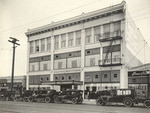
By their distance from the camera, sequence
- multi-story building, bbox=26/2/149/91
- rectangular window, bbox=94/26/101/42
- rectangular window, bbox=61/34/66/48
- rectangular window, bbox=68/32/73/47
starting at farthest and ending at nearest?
1. rectangular window, bbox=61/34/66/48
2. rectangular window, bbox=68/32/73/47
3. rectangular window, bbox=94/26/101/42
4. multi-story building, bbox=26/2/149/91

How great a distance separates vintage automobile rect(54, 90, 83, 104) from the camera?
2655 centimetres

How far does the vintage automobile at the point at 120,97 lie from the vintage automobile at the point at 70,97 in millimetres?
3232

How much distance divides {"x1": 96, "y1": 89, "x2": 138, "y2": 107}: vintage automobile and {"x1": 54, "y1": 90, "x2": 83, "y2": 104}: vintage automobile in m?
3.23

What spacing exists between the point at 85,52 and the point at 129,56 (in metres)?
7.40

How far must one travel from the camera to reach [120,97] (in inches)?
893

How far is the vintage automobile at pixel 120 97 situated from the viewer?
22.0 metres

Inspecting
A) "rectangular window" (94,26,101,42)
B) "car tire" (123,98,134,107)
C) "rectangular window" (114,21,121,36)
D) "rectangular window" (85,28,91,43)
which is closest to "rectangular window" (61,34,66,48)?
"rectangular window" (85,28,91,43)

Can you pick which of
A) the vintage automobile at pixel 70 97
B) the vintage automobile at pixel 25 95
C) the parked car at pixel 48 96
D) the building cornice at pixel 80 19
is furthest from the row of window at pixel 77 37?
the parked car at pixel 48 96

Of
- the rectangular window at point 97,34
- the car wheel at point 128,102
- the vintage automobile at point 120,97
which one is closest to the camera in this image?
the car wheel at point 128,102

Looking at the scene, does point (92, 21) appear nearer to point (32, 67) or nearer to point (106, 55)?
point (106, 55)

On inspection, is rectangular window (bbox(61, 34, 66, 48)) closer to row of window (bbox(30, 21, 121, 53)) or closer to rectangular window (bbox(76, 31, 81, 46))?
row of window (bbox(30, 21, 121, 53))

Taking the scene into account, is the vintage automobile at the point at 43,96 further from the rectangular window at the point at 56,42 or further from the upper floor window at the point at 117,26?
the rectangular window at the point at 56,42

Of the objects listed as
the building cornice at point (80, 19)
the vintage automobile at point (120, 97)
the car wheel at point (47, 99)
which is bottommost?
the car wheel at point (47, 99)

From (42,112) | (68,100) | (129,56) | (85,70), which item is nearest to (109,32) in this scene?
(129,56)
